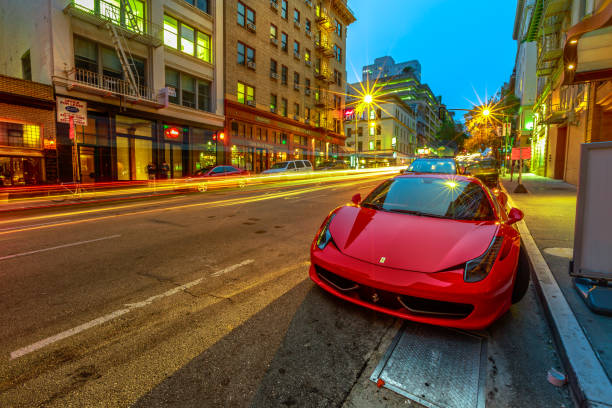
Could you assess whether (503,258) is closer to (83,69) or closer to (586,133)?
(586,133)

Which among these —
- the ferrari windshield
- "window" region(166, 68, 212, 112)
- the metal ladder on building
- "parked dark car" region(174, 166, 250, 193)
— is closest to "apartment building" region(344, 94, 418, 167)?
"window" region(166, 68, 212, 112)

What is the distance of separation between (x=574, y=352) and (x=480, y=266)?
0.88 metres

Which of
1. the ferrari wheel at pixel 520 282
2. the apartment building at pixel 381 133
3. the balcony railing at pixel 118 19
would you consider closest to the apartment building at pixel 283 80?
the balcony railing at pixel 118 19

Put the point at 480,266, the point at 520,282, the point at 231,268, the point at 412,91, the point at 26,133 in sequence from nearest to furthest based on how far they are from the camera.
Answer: the point at 480,266 → the point at 520,282 → the point at 231,268 → the point at 26,133 → the point at 412,91

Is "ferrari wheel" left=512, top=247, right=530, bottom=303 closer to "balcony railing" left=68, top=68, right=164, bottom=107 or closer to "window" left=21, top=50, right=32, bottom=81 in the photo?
"balcony railing" left=68, top=68, right=164, bottom=107

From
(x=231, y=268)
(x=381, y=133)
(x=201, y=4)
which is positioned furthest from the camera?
(x=381, y=133)

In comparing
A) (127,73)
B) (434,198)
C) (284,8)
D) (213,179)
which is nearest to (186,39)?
(127,73)

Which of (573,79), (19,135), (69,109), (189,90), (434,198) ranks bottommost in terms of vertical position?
(434,198)

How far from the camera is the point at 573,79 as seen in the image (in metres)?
6.33

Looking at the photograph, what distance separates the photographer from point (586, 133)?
583 inches

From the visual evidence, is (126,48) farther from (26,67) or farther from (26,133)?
(26,133)

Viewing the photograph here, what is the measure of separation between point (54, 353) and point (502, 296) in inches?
149

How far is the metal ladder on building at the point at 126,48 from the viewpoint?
1692 cm

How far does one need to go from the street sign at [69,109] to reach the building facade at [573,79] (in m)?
18.0
